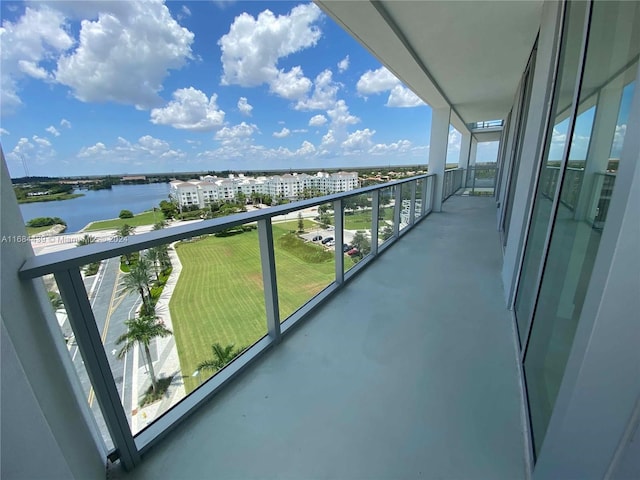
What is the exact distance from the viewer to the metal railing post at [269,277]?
1.79 m

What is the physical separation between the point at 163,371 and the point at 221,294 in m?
0.51

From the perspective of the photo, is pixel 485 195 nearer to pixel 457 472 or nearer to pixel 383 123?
pixel 383 123

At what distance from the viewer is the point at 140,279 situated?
3.97 ft

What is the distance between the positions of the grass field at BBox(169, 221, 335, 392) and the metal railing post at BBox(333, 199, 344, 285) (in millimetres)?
693

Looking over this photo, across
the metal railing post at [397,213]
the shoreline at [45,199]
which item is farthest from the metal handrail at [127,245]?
the metal railing post at [397,213]

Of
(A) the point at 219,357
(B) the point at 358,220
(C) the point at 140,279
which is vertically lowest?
(A) the point at 219,357

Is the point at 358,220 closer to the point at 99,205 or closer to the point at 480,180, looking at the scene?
the point at 99,205

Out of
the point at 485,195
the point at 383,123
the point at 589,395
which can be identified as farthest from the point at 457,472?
the point at 383,123

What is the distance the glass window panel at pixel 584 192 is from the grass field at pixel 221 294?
163 cm

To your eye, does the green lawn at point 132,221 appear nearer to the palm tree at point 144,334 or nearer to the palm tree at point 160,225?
the palm tree at point 160,225

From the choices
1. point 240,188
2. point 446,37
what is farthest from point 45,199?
point 446,37

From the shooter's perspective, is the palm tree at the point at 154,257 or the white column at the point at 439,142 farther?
the white column at the point at 439,142

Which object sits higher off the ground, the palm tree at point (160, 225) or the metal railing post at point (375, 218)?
the palm tree at point (160, 225)

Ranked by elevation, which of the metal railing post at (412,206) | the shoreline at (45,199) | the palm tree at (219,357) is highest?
the shoreline at (45,199)
